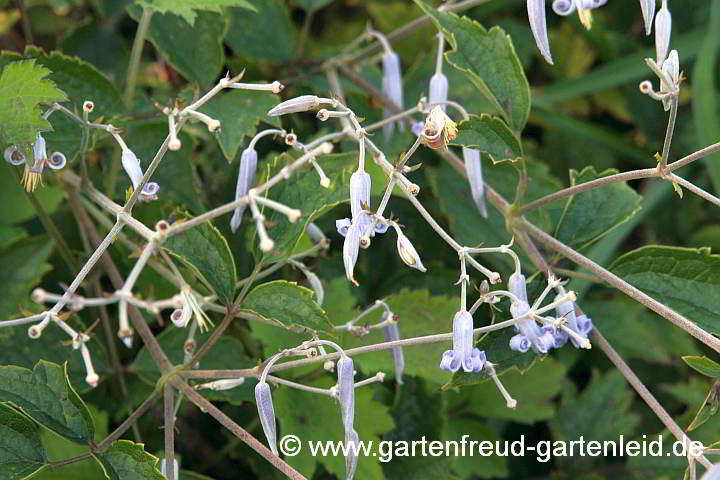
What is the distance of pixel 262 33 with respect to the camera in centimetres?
234

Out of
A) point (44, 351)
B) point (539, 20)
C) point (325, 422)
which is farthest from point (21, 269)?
point (539, 20)

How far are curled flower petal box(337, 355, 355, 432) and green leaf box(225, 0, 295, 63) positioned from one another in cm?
122

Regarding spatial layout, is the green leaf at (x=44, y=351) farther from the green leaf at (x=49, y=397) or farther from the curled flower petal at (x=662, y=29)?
the curled flower petal at (x=662, y=29)

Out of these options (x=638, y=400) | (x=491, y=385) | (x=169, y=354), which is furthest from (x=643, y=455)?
(x=169, y=354)

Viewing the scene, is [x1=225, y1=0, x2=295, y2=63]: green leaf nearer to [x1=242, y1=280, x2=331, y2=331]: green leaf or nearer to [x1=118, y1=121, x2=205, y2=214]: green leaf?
[x1=118, y1=121, x2=205, y2=214]: green leaf

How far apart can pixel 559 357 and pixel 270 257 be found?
4.10ft

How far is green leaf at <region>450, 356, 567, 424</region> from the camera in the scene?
2189mm

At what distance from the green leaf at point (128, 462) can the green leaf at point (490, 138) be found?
82 centimetres

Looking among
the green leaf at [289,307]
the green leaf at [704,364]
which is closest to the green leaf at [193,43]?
the green leaf at [289,307]

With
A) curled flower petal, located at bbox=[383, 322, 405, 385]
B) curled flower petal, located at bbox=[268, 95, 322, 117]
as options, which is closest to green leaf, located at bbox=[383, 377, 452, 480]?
curled flower petal, located at bbox=[383, 322, 405, 385]

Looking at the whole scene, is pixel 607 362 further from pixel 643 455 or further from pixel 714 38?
pixel 714 38

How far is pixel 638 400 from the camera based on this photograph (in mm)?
2488

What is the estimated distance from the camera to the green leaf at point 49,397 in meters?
1.43

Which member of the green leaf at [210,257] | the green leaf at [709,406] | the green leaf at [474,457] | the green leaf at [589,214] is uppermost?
the green leaf at [589,214]
